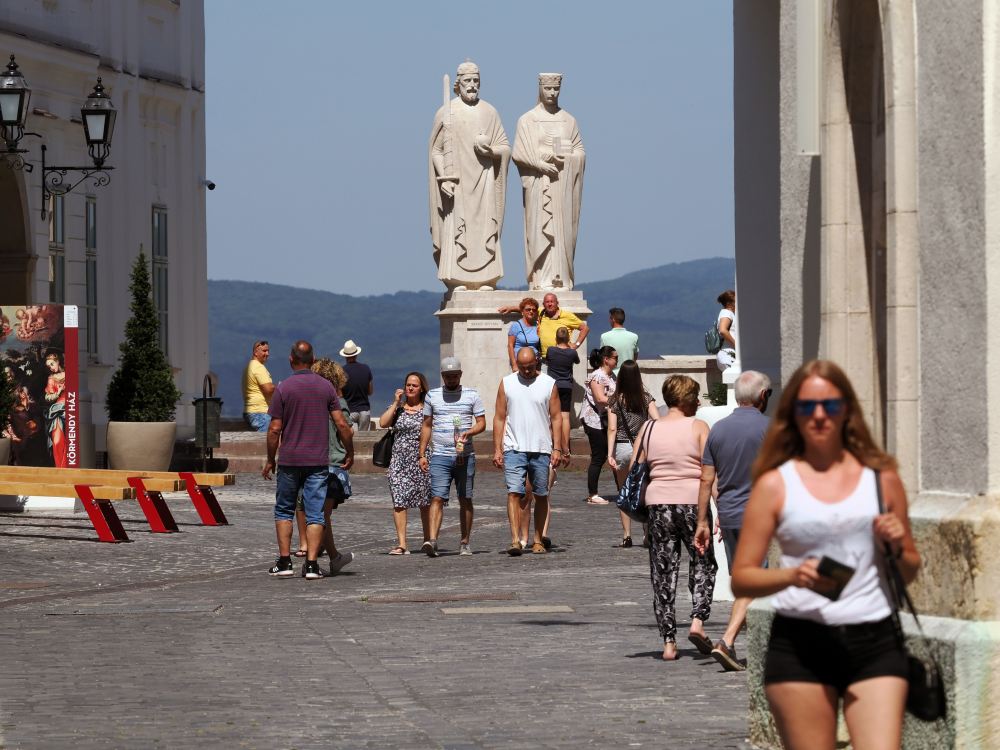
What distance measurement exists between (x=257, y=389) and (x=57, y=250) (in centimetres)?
343

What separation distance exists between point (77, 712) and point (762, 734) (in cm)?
300

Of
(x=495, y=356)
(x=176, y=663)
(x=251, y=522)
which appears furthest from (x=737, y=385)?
(x=495, y=356)

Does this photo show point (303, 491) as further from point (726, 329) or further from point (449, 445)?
point (726, 329)

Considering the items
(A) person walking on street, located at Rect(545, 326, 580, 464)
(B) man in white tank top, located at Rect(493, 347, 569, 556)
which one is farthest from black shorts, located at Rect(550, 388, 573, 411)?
(B) man in white tank top, located at Rect(493, 347, 569, 556)

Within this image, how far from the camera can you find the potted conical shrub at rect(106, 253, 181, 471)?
28.0m

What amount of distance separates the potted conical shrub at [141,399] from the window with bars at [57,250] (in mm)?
4118

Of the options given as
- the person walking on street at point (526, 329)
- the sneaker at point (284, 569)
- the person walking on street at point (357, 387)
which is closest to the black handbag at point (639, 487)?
the sneaker at point (284, 569)

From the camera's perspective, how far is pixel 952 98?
8180mm

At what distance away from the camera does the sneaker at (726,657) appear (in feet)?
37.0

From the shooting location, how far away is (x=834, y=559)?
6.06m

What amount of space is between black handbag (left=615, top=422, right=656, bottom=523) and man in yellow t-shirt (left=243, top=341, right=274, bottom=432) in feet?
63.5

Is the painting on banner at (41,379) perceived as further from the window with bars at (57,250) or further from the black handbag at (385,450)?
the window with bars at (57,250)

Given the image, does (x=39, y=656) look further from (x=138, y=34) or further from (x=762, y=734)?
(x=138, y=34)

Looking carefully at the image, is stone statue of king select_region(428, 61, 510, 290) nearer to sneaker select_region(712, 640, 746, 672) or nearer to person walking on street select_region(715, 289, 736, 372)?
person walking on street select_region(715, 289, 736, 372)
